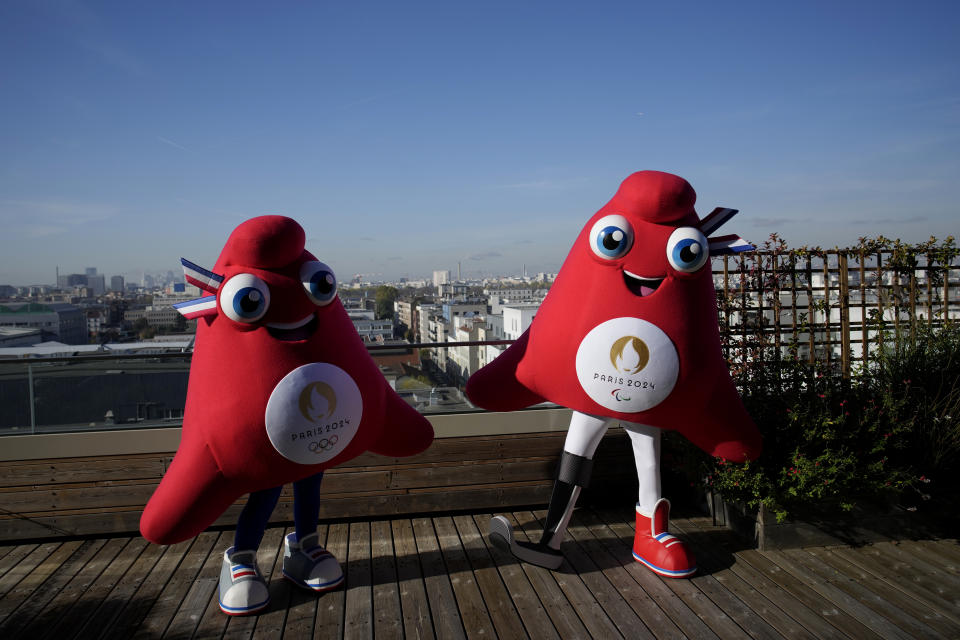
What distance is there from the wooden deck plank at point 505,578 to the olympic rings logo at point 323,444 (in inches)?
43.2

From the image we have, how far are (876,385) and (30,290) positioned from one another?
7763 centimetres

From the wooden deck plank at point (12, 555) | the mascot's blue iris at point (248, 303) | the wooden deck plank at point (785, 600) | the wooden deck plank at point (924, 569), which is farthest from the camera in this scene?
the wooden deck plank at point (12, 555)

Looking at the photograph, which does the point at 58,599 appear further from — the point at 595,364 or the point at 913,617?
the point at 913,617

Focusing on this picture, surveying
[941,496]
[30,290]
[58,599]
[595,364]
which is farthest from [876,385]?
[30,290]

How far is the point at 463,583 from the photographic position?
3.18m

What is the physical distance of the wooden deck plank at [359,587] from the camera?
278cm

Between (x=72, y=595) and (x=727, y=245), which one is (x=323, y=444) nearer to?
(x=72, y=595)

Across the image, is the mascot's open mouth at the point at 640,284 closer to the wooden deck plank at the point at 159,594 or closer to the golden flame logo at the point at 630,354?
Answer: the golden flame logo at the point at 630,354

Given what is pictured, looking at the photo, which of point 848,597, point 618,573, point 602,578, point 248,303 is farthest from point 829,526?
point 248,303

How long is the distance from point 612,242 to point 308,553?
7.02ft

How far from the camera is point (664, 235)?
9.53 feet

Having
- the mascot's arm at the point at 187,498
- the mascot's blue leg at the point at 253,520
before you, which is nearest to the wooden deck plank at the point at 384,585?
the mascot's blue leg at the point at 253,520

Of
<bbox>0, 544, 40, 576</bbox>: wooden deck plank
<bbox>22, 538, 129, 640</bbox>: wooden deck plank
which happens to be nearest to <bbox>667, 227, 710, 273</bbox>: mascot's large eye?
<bbox>22, 538, 129, 640</bbox>: wooden deck plank

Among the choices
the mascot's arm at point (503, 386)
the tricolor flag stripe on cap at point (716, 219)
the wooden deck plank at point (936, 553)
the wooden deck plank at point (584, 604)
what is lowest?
the wooden deck plank at point (936, 553)
